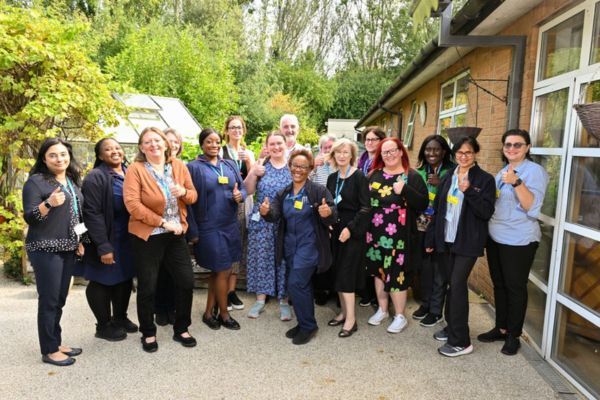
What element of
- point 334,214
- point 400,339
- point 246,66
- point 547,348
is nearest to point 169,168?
point 334,214

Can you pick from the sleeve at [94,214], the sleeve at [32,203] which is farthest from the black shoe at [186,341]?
the sleeve at [32,203]

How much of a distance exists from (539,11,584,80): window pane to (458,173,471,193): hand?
1260 mm

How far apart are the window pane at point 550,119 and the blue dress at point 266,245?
243cm

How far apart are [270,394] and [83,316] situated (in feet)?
7.74

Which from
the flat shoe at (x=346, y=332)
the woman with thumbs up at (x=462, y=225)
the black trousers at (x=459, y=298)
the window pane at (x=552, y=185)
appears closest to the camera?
the woman with thumbs up at (x=462, y=225)

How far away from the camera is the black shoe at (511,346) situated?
3658 mm

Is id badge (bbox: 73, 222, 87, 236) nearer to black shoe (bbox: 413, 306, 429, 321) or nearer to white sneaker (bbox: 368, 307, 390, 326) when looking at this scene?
white sneaker (bbox: 368, 307, 390, 326)

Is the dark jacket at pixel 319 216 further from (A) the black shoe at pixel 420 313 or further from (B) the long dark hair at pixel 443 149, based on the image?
(A) the black shoe at pixel 420 313

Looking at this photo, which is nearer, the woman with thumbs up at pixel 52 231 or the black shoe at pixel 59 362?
the woman with thumbs up at pixel 52 231

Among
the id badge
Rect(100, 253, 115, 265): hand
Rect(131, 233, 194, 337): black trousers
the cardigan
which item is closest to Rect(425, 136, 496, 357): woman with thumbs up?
Rect(131, 233, 194, 337): black trousers

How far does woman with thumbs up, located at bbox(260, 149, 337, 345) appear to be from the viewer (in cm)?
380

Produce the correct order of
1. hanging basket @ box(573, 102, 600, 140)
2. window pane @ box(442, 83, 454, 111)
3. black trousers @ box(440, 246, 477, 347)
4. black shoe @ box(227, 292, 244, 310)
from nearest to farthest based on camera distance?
hanging basket @ box(573, 102, 600, 140) → black trousers @ box(440, 246, 477, 347) → black shoe @ box(227, 292, 244, 310) → window pane @ box(442, 83, 454, 111)

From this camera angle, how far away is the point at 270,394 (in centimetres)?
306

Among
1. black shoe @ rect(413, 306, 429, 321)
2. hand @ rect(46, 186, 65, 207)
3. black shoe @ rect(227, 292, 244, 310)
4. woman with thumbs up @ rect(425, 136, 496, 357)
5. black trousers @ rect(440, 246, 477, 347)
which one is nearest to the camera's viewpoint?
hand @ rect(46, 186, 65, 207)
